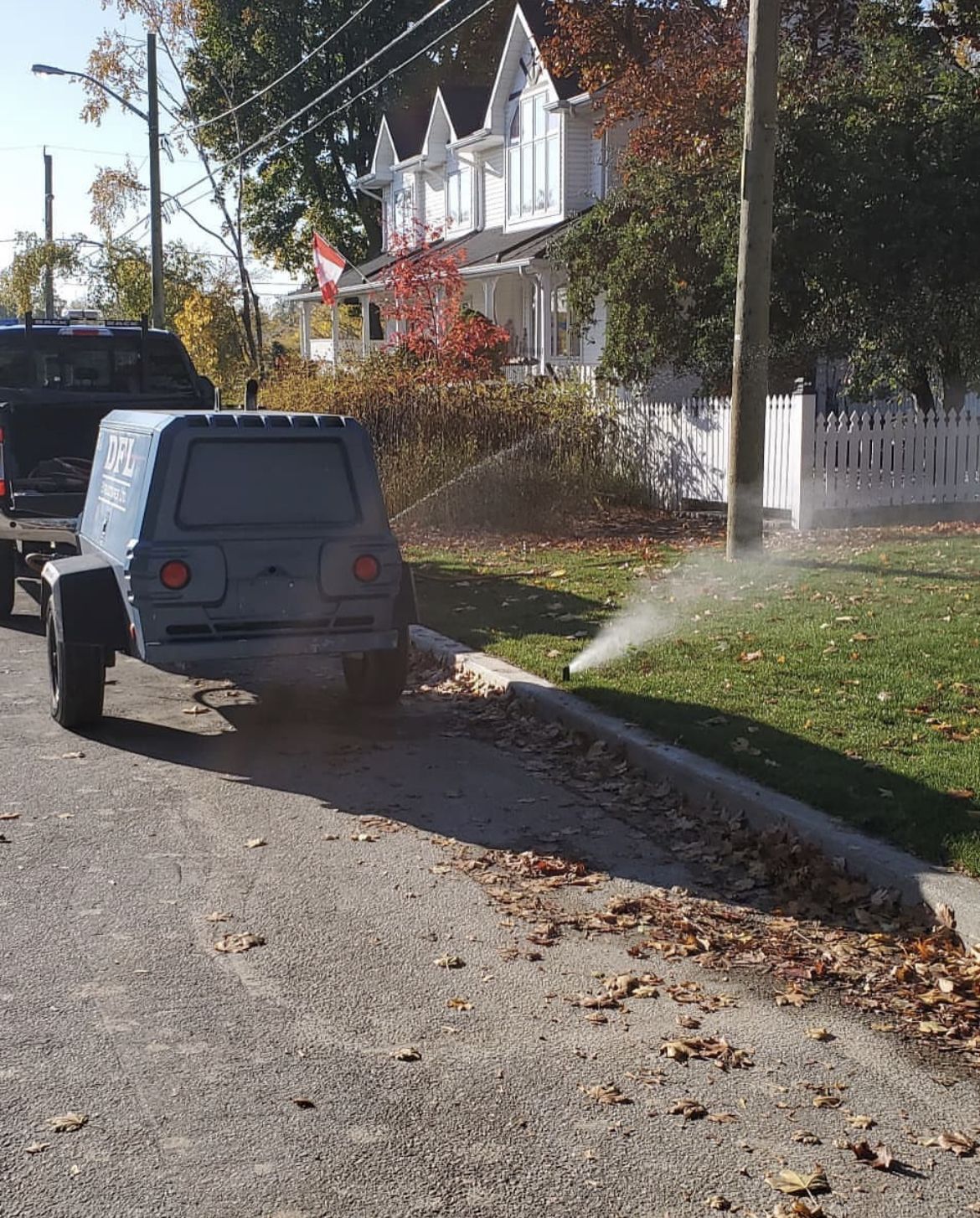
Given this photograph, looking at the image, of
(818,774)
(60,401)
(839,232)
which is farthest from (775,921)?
(839,232)

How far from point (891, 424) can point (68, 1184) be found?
16314 millimetres

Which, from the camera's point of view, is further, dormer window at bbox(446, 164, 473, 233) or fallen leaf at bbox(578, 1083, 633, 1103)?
dormer window at bbox(446, 164, 473, 233)

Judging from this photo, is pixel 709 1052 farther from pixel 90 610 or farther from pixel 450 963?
pixel 90 610

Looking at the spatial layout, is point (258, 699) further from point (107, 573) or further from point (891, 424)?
point (891, 424)

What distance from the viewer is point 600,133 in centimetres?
2903

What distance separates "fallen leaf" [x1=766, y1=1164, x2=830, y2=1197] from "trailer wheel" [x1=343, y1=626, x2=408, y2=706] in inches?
216

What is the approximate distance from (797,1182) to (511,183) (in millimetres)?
36401

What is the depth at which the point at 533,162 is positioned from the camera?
36.1 metres

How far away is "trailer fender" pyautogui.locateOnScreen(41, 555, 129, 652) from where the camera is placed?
8188 mm

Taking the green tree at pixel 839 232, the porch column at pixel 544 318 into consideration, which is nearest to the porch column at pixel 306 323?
the porch column at pixel 544 318

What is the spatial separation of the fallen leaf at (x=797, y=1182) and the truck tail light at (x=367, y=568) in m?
5.15

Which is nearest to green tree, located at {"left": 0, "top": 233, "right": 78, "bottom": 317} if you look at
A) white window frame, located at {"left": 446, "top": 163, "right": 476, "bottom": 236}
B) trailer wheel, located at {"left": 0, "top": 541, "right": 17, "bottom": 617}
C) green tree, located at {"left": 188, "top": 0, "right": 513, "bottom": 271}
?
green tree, located at {"left": 188, "top": 0, "right": 513, "bottom": 271}

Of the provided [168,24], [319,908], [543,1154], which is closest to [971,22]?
[319,908]

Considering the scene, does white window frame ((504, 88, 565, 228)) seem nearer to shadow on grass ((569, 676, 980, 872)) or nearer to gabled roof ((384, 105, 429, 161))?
gabled roof ((384, 105, 429, 161))
